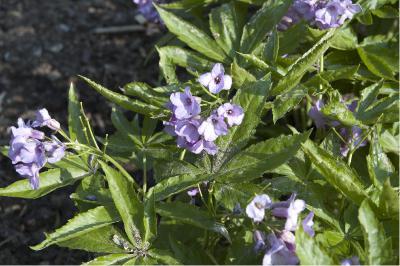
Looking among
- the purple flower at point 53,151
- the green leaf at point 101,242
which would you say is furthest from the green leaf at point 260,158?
the purple flower at point 53,151

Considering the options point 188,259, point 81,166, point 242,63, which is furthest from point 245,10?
point 188,259

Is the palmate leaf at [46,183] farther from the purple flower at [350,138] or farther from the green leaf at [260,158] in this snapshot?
the purple flower at [350,138]

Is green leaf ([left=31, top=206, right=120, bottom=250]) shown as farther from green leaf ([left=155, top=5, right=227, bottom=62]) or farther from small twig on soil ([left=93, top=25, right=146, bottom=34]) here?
small twig on soil ([left=93, top=25, right=146, bottom=34])

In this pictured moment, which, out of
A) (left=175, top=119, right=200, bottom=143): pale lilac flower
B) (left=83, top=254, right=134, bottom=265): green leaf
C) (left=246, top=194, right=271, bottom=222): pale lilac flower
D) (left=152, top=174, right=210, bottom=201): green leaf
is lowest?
(left=83, top=254, right=134, bottom=265): green leaf

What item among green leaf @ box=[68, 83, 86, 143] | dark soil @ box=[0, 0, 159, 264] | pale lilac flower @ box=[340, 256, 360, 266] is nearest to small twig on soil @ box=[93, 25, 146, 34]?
dark soil @ box=[0, 0, 159, 264]

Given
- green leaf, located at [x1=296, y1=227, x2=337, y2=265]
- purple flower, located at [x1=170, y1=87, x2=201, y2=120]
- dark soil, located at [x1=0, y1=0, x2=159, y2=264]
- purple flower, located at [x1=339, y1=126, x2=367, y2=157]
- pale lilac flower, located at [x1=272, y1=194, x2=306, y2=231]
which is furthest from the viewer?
dark soil, located at [x1=0, y1=0, x2=159, y2=264]

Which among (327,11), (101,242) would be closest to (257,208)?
(101,242)
